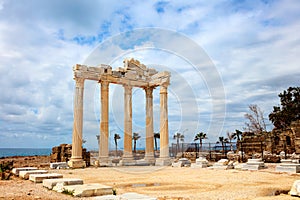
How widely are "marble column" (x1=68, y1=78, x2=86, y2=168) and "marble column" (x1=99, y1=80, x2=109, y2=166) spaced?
2185 mm

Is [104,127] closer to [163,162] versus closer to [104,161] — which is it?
[104,161]

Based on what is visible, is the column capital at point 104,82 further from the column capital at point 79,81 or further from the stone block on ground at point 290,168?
the stone block on ground at point 290,168

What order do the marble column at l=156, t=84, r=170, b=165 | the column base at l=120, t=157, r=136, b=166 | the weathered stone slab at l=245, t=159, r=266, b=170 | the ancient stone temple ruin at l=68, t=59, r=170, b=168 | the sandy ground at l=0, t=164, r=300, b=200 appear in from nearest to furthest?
the sandy ground at l=0, t=164, r=300, b=200 < the weathered stone slab at l=245, t=159, r=266, b=170 < the ancient stone temple ruin at l=68, t=59, r=170, b=168 < the column base at l=120, t=157, r=136, b=166 < the marble column at l=156, t=84, r=170, b=165

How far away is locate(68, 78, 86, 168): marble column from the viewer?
22.5m

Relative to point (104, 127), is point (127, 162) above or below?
below

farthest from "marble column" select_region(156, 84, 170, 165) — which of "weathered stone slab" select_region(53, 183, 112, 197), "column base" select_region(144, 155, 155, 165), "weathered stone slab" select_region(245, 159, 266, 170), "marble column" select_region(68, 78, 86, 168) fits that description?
"weathered stone slab" select_region(53, 183, 112, 197)

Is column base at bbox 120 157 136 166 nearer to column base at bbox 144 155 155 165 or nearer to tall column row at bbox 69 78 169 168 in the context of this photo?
tall column row at bbox 69 78 169 168

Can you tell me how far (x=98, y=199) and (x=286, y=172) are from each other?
14728 mm

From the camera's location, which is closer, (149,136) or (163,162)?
(163,162)

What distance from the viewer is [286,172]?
1762 centimetres

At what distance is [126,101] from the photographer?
26516 mm

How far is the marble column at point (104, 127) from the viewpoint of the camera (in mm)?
24516

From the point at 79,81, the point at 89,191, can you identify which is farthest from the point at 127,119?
the point at 89,191

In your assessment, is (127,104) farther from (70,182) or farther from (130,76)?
(70,182)
